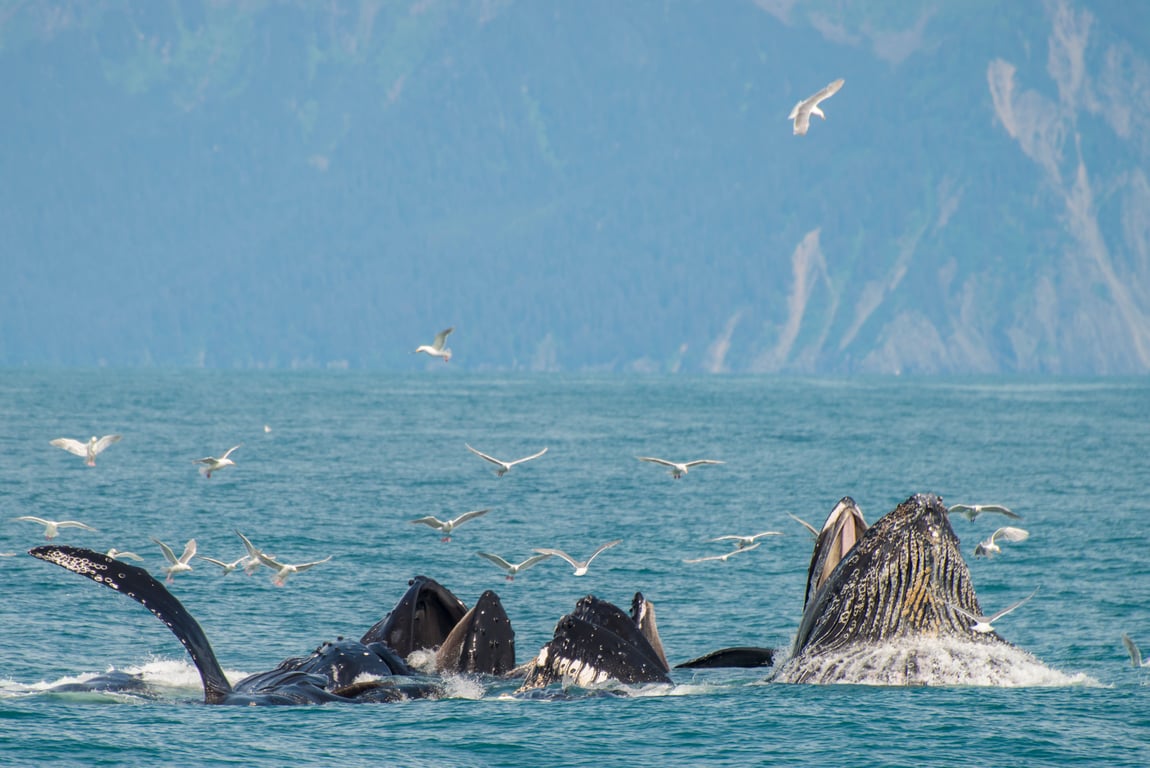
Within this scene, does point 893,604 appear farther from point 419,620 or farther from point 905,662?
point 419,620

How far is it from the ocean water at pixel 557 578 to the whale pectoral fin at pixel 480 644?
1.17 feet

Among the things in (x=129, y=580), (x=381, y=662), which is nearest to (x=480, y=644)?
(x=381, y=662)

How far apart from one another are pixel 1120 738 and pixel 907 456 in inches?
2564

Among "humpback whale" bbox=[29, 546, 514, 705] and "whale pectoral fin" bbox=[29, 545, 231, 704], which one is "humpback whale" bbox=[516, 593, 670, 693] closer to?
"humpback whale" bbox=[29, 546, 514, 705]

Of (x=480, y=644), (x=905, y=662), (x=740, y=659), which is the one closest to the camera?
(x=905, y=662)

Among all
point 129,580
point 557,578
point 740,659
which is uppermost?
point 557,578

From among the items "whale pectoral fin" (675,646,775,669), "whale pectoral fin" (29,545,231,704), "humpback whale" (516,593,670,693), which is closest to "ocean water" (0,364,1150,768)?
"whale pectoral fin" (675,646,775,669)

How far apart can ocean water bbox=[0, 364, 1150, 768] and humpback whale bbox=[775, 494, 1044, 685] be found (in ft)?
1.79

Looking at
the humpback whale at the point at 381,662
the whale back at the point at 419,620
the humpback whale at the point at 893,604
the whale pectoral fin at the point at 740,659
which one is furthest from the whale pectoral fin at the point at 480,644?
the humpback whale at the point at 893,604

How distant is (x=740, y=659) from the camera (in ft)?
77.3

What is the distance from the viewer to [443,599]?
22656 mm

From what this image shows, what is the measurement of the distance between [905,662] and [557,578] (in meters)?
18.4

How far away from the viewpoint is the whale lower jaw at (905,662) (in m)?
19.7

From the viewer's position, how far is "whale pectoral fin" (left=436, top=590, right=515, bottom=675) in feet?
72.4
